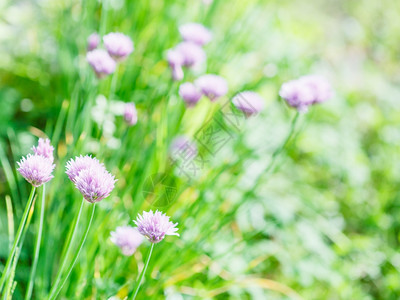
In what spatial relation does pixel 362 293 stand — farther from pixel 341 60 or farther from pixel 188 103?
pixel 341 60

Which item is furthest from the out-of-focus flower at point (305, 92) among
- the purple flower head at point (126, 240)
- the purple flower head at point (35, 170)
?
the purple flower head at point (35, 170)

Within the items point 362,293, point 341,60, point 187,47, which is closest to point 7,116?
point 187,47

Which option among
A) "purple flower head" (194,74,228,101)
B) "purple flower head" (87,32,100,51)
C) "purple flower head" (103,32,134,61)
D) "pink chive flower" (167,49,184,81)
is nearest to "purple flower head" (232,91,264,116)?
"purple flower head" (194,74,228,101)

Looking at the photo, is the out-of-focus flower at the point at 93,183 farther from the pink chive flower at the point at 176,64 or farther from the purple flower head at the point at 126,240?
the pink chive flower at the point at 176,64

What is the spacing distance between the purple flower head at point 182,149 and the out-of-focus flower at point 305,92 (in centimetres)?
28

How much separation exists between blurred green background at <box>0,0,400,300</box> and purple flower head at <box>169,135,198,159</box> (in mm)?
24

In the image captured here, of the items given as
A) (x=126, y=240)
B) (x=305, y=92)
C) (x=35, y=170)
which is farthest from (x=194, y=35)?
(x=35, y=170)

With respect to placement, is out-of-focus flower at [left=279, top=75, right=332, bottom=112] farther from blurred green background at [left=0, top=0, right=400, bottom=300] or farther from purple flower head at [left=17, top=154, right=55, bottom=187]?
purple flower head at [left=17, top=154, right=55, bottom=187]

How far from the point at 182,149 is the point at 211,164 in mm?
104

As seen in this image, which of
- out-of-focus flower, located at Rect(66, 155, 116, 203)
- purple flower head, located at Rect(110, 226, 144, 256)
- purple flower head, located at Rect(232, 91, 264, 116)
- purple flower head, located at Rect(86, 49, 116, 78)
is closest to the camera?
out-of-focus flower, located at Rect(66, 155, 116, 203)

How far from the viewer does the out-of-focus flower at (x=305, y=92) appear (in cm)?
103

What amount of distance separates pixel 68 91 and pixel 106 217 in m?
0.62

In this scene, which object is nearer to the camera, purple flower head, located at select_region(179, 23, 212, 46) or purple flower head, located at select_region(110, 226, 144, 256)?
purple flower head, located at select_region(110, 226, 144, 256)

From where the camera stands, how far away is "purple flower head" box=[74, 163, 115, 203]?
0.61 m
